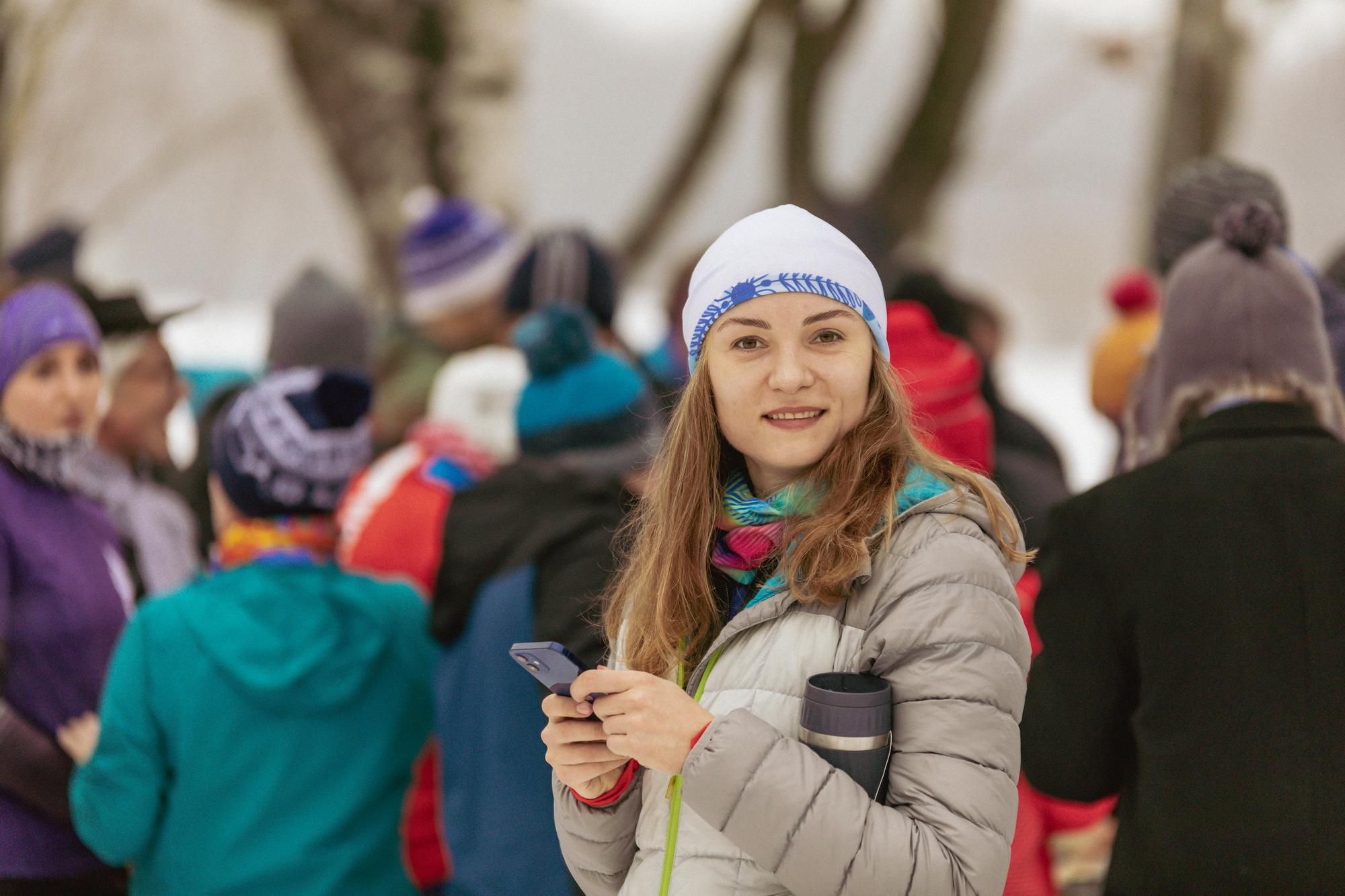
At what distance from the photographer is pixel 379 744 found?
9.21ft

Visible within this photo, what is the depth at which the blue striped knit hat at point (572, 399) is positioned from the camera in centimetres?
304

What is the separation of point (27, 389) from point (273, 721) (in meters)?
1.01

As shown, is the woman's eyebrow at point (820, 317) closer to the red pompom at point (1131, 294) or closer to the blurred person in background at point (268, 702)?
the blurred person in background at point (268, 702)

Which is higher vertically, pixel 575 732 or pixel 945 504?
pixel 945 504

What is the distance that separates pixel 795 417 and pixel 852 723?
0.44 meters

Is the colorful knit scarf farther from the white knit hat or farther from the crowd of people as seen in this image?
the white knit hat

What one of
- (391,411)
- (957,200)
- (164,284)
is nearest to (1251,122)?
(957,200)

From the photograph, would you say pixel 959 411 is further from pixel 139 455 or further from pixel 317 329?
pixel 139 455

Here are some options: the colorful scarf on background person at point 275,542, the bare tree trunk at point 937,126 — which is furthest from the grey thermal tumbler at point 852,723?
the bare tree trunk at point 937,126

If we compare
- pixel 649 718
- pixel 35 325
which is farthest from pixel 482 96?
pixel 649 718

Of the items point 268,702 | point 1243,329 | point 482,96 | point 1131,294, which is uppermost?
point 482,96

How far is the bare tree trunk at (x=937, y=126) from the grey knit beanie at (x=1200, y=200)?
3310 mm

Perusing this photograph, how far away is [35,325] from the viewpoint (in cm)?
310

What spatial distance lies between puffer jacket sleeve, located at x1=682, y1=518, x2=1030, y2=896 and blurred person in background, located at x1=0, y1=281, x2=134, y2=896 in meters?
1.75
